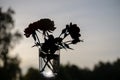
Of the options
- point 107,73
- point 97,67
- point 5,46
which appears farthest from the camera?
point 97,67

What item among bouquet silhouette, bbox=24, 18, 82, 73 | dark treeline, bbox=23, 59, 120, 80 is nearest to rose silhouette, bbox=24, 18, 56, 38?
bouquet silhouette, bbox=24, 18, 82, 73

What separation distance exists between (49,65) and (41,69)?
86 mm

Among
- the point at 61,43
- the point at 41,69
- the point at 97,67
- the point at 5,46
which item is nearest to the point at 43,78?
the point at 41,69

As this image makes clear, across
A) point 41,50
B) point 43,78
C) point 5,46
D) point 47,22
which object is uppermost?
point 5,46

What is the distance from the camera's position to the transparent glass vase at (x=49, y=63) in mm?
3713

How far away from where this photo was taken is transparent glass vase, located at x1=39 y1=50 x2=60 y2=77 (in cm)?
371

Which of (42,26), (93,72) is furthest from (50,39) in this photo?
(93,72)

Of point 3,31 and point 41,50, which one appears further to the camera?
point 3,31

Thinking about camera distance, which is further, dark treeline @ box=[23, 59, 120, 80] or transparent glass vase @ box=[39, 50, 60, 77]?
dark treeline @ box=[23, 59, 120, 80]

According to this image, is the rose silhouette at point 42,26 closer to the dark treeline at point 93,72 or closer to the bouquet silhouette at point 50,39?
the bouquet silhouette at point 50,39

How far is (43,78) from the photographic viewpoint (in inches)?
146

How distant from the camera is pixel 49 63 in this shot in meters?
3.75

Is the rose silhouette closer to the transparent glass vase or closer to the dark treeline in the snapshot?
the transparent glass vase

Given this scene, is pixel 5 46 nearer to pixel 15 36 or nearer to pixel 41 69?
pixel 15 36
